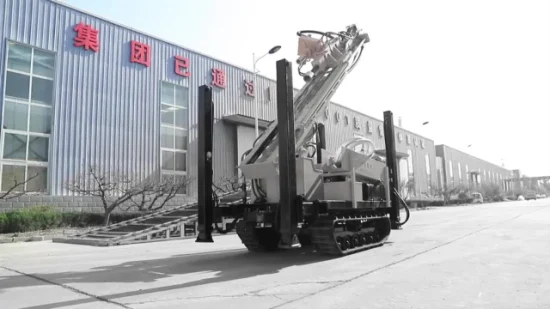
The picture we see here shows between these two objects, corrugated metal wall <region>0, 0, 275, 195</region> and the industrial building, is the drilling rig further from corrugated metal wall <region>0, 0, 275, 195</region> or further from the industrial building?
corrugated metal wall <region>0, 0, 275, 195</region>

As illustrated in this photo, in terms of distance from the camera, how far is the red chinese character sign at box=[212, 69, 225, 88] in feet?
86.3

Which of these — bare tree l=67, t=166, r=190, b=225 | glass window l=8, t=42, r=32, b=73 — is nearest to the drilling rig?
bare tree l=67, t=166, r=190, b=225

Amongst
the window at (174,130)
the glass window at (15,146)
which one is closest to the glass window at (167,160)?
the window at (174,130)

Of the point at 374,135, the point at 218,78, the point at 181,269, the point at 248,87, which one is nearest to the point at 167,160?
the point at 218,78

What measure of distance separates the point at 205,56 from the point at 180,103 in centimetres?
368

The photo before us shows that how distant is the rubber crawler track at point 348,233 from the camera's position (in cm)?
799

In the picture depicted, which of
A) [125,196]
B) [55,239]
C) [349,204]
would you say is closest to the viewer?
[349,204]

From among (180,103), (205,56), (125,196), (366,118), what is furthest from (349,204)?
(366,118)

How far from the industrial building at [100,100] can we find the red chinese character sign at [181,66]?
0.20 ft

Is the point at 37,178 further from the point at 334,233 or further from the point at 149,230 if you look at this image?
Result: the point at 334,233

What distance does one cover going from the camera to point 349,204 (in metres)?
8.73

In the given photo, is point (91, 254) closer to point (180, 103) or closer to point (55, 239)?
point (55, 239)

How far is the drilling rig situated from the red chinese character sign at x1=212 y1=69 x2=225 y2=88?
53.1ft

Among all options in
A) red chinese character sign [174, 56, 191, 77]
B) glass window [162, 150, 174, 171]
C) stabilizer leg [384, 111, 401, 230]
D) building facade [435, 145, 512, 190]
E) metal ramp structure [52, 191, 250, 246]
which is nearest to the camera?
stabilizer leg [384, 111, 401, 230]
